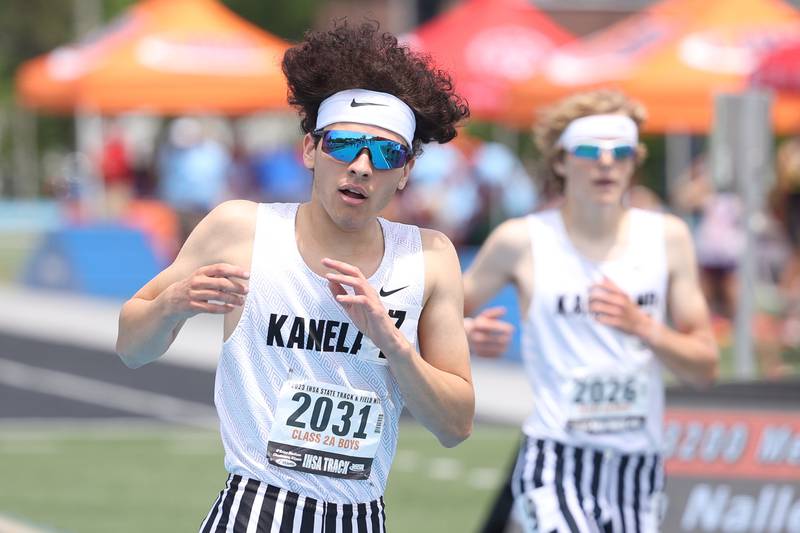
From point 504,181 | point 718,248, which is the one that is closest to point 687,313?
point 718,248

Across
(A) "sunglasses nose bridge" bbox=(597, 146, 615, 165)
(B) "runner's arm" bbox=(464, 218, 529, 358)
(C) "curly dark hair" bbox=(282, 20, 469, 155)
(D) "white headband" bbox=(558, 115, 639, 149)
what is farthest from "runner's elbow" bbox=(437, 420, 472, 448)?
(D) "white headband" bbox=(558, 115, 639, 149)

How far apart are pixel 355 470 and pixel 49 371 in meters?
13.3

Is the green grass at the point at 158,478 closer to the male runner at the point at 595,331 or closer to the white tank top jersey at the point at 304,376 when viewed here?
the male runner at the point at 595,331

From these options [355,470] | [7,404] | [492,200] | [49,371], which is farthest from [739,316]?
[492,200]

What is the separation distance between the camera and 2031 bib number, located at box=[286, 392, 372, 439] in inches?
177

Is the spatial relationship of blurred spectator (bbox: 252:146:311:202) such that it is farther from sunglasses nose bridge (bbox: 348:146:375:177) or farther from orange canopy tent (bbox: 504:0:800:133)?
sunglasses nose bridge (bbox: 348:146:375:177)

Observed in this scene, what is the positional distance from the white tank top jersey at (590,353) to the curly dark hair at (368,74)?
5.97 feet

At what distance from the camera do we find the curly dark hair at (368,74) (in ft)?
14.7

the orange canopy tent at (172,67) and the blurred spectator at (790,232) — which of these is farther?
the orange canopy tent at (172,67)

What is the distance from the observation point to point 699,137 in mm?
30359

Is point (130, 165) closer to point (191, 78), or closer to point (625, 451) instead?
point (191, 78)

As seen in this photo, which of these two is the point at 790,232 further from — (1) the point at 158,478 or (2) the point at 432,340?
(2) the point at 432,340

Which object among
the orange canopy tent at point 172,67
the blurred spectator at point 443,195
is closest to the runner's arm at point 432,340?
the blurred spectator at point 443,195

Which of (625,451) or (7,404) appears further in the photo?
(7,404)
